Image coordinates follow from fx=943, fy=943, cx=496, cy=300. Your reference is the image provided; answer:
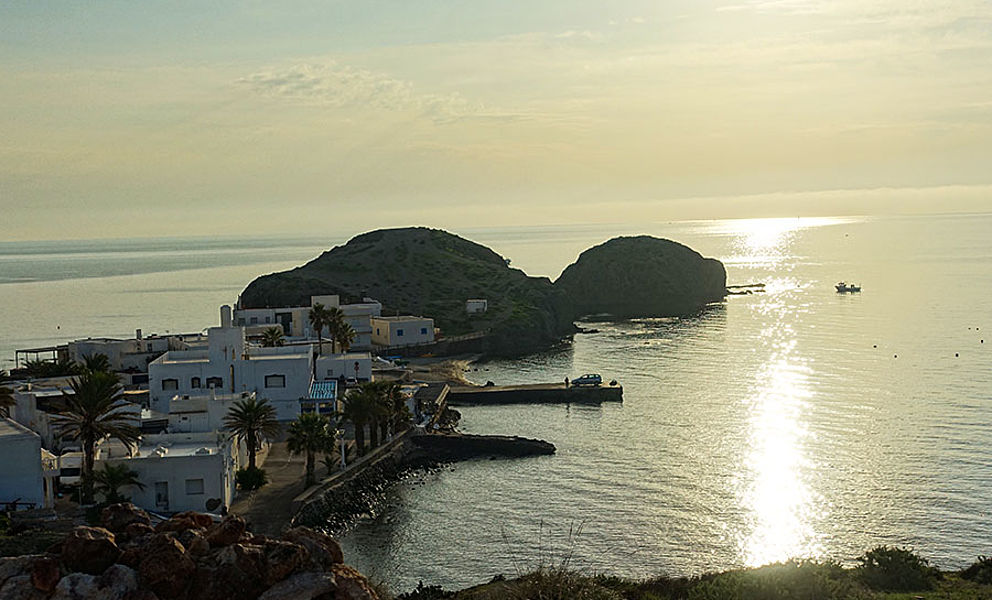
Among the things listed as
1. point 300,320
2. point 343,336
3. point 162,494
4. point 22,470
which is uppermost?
point 300,320

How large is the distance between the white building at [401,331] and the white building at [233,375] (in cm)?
4602

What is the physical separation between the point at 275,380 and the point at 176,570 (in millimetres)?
45181

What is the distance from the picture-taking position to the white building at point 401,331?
4360 inches

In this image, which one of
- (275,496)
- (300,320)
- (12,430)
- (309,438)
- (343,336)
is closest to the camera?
(12,430)

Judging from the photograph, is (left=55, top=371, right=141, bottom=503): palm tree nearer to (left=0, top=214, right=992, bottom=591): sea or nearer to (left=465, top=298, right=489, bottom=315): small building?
(left=0, top=214, right=992, bottom=591): sea

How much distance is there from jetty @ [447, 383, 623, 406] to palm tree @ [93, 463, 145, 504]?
138ft

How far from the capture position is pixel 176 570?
1873cm

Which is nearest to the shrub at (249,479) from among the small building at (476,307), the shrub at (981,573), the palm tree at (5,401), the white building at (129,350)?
the palm tree at (5,401)

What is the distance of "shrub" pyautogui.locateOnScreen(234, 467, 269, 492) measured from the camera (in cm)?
4694

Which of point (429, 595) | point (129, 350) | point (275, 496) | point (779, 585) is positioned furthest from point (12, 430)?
point (129, 350)

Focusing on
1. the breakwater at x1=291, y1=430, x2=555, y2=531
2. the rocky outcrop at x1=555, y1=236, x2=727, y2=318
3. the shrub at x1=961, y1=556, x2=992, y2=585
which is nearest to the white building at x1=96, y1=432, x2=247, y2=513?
the breakwater at x1=291, y1=430, x2=555, y2=531

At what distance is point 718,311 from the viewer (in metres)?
157

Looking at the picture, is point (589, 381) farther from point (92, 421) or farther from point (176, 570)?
point (176, 570)

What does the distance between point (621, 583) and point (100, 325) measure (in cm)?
14342
